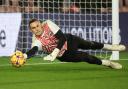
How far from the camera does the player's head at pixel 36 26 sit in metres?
10.2

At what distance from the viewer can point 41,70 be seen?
11203 millimetres

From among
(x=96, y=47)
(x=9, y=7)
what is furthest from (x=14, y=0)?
(x=96, y=47)

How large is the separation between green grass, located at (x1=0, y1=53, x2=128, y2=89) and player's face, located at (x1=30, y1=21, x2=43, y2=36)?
0.72m

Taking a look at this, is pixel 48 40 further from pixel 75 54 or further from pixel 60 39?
pixel 75 54

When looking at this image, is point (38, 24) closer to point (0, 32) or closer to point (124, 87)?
point (124, 87)

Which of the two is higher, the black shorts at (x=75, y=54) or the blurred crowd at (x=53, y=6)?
the blurred crowd at (x=53, y=6)

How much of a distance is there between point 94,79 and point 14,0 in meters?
7.05

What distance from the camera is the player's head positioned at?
1022 cm

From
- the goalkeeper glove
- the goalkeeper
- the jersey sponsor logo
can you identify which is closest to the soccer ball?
the goalkeeper

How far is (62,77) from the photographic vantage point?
9719 millimetres

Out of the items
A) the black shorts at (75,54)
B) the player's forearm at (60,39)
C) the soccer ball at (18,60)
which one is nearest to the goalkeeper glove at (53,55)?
the player's forearm at (60,39)

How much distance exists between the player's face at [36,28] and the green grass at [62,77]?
0.72 metres

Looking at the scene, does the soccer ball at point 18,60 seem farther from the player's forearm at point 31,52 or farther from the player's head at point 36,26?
the player's head at point 36,26

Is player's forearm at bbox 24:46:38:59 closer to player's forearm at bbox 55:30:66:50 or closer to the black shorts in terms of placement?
player's forearm at bbox 55:30:66:50
